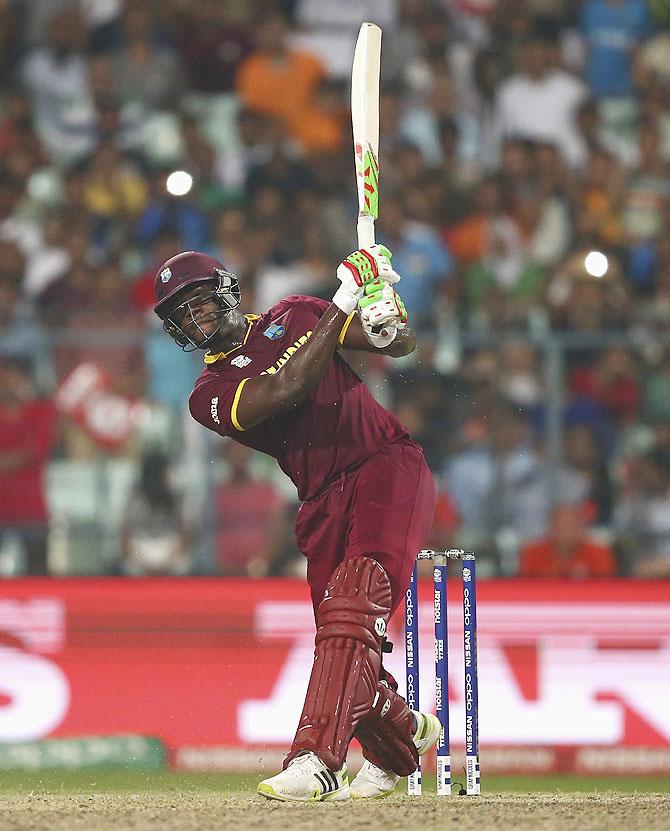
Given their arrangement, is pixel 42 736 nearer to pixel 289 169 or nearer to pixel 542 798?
pixel 542 798

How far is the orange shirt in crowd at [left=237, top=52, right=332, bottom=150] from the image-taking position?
11.1 meters

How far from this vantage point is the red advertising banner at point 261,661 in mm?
8164

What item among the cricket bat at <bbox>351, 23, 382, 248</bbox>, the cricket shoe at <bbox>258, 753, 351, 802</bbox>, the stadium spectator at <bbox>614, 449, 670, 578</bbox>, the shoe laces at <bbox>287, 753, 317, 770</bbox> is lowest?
the cricket shoe at <bbox>258, 753, 351, 802</bbox>

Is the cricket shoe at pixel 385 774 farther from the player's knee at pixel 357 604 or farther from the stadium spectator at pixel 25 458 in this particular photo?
the stadium spectator at pixel 25 458

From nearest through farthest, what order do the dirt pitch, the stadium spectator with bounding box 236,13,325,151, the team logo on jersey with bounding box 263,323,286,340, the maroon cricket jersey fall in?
the dirt pitch → the maroon cricket jersey → the team logo on jersey with bounding box 263,323,286,340 → the stadium spectator with bounding box 236,13,325,151

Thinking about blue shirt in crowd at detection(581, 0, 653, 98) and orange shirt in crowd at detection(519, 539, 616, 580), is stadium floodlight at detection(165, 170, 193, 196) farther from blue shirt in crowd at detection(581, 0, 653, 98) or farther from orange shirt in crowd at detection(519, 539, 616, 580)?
orange shirt in crowd at detection(519, 539, 616, 580)

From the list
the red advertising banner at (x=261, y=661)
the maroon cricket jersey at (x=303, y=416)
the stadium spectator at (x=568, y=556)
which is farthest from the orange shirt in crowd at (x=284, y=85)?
the maroon cricket jersey at (x=303, y=416)

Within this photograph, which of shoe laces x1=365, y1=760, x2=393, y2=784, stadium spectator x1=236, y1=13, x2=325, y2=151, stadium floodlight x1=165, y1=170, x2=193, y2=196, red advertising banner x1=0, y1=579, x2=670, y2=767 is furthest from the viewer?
stadium spectator x1=236, y1=13, x2=325, y2=151

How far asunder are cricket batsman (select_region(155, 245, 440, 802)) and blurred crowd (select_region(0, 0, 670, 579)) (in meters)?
2.65

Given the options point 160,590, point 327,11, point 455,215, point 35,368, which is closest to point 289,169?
point 455,215

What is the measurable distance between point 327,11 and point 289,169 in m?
1.89

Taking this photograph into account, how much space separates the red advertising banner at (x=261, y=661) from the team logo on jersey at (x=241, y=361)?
2.74 meters

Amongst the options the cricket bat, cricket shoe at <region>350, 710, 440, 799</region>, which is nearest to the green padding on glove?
the cricket bat

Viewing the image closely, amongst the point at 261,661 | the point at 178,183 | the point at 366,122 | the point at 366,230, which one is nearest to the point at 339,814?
the point at 366,230
